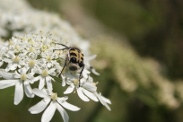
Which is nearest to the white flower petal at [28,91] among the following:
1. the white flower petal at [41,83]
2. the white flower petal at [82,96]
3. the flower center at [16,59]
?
the white flower petal at [41,83]

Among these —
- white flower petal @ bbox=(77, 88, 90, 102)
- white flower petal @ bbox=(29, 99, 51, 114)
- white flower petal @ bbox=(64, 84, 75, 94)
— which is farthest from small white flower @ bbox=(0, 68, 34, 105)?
white flower petal @ bbox=(77, 88, 90, 102)

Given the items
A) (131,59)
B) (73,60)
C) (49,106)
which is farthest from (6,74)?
(131,59)

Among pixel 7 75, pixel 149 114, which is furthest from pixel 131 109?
pixel 7 75

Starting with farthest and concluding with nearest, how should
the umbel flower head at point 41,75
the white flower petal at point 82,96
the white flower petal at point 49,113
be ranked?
1. the white flower petal at point 82,96
2. the umbel flower head at point 41,75
3. the white flower petal at point 49,113

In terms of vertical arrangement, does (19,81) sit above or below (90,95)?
below

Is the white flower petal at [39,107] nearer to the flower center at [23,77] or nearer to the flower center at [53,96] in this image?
the flower center at [53,96]

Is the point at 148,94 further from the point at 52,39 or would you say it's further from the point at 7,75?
the point at 7,75

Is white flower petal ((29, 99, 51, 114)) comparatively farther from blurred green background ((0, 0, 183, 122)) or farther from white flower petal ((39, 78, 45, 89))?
blurred green background ((0, 0, 183, 122))

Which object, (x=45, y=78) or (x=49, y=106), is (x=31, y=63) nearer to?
(x=45, y=78)
